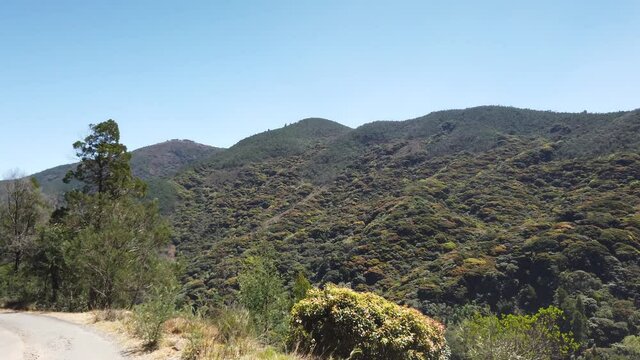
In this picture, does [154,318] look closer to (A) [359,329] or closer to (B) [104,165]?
(A) [359,329]

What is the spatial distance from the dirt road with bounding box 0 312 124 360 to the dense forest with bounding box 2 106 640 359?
2181 millimetres

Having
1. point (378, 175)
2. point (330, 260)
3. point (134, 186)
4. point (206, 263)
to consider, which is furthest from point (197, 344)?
point (378, 175)

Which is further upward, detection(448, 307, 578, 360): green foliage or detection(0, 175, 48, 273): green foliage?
detection(0, 175, 48, 273): green foliage

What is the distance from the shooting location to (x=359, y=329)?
8.07 m

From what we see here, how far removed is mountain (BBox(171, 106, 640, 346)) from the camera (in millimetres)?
56469

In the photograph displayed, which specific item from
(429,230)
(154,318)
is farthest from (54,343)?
(429,230)

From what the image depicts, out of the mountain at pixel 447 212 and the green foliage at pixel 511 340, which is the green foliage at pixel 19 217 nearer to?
the mountain at pixel 447 212

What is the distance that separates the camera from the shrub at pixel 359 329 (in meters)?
8.04

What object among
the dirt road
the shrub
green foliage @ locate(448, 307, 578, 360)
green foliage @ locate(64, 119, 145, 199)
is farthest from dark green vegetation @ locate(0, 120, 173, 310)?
green foliage @ locate(448, 307, 578, 360)

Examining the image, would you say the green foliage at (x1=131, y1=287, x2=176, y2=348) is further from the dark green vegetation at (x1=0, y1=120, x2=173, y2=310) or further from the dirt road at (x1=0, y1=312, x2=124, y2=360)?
the dark green vegetation at (x1=0, y1=120, x2=173, y2=310)

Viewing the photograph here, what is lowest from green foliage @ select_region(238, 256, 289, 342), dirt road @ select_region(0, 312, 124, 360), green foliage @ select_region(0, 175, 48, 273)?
green foliage @ select_region(238, 256, 289, 342)

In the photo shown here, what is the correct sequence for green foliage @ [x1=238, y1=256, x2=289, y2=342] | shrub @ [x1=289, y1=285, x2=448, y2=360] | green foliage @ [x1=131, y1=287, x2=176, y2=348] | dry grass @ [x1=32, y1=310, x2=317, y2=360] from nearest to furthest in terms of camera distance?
dry grass @ [x1=32, y1=310, x2=317, y2=360] → shrub @ [x1=289, y1=285, x2=448, y2=360] → green foliage @ [x1=131, y1=287, x2=176, y2=348] → green foliage @ [x1=238, y1=256, x2=289, y2=342]

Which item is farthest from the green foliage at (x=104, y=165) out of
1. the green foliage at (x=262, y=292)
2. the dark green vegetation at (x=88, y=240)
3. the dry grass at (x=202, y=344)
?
the dry grass at (x=202, y=344)

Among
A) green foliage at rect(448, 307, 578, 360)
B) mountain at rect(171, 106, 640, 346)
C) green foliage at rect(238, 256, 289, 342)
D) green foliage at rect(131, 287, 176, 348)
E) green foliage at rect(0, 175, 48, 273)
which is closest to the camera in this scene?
green foliage at rect(131, 287, 176, 348)
